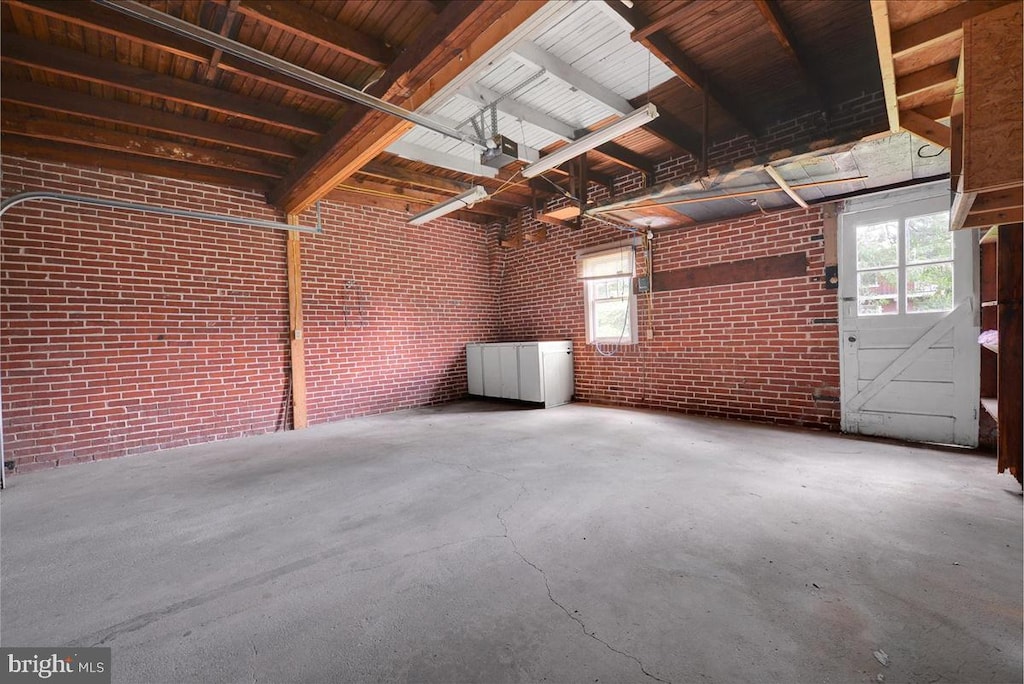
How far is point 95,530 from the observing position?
2.48m

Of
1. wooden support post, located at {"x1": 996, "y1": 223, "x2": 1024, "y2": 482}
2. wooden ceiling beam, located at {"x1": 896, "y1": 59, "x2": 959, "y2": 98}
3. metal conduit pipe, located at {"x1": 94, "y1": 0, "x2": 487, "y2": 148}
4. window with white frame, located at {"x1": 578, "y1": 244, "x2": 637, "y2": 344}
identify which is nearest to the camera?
wooden ceiling beam, located at {"x1": 896, "y1": 59, "x2": 959, "y2": 98}

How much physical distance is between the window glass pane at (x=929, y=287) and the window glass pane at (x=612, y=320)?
2.90 m

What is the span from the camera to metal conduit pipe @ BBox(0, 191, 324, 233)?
12.0 ft

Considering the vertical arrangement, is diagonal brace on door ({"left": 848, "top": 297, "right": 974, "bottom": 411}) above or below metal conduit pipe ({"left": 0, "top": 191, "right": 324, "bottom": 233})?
below

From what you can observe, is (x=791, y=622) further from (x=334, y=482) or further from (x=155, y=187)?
(x=155, y=187)

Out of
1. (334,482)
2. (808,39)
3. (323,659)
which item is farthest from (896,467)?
(334,482)

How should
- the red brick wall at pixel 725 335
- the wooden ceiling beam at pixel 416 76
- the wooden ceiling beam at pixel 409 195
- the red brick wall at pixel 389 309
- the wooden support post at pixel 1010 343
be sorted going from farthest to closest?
the red brick wall at pixel 389 309 → the wooden ceiling beam at pixel 409 195 → the red brick wall at pixel 725 335 → the wooden support post at pixel 1010 343 → the wooden ceiling beam at pixel 416 76

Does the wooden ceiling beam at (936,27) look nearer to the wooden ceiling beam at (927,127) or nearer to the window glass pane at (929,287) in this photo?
the wooden ceiling beam at (927,127)

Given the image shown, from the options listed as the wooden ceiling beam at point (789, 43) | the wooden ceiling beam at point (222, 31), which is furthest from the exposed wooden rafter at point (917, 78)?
the wooden ceiling beam at point (222, 31)

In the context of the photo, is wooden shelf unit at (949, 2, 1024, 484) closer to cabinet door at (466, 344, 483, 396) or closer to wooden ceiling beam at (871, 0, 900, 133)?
wooden ceiling beam at (871, 0, 900, 133)

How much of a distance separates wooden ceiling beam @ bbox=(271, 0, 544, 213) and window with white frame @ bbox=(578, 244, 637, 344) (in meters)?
3.51

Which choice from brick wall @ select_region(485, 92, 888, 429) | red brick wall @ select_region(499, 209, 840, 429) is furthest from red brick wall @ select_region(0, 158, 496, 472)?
brick wall @ select_region(485, 92, 888, 429)

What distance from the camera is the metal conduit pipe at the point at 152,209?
3.66 meters

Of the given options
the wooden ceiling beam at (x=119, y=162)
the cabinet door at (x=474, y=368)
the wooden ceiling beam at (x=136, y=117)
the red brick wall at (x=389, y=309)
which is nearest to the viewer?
the wooden ceiling beam at (x=136, y=117)
